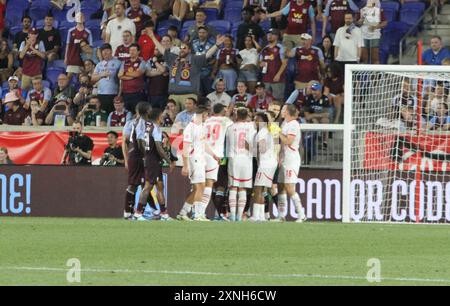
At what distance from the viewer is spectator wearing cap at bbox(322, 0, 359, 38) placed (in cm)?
2844

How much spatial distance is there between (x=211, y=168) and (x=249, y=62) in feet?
18.3

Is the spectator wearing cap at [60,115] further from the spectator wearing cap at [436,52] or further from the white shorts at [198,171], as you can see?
the spectator wearing cap at [436,52]

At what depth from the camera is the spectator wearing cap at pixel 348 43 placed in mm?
27750

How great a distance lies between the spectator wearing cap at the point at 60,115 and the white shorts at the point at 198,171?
5636mm

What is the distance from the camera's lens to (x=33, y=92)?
29.0 m

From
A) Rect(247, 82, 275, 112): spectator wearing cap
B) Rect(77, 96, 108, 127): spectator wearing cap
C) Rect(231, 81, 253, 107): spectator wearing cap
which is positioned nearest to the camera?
Rect(247, 82, 275, 112): spectator wearing cap

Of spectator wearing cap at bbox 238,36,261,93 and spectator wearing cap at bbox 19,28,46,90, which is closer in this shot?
spectator wearing cap at bbox 238,36,261,93

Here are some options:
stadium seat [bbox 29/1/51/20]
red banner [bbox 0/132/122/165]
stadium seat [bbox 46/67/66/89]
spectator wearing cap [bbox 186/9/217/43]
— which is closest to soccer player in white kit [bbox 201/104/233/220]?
red banner [bbox 0/132/122/165]

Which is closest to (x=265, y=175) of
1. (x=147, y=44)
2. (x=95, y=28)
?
(x=147, y=44)

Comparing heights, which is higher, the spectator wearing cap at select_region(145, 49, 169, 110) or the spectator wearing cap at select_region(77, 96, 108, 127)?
the spectator wearing cap at select_region(145, 49, 169, 110)

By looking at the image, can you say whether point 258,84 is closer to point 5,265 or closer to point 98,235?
point 98,235

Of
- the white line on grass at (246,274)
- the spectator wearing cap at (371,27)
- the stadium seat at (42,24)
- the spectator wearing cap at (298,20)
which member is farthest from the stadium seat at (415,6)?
the white line on grass at (246,274)

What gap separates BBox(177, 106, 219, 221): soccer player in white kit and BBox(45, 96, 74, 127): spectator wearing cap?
5.49 metres

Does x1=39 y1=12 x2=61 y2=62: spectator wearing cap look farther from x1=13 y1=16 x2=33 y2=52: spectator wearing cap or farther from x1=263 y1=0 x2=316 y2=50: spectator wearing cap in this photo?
x1=263 y1=0 x2=316 y2=50: spectator wearing cap
